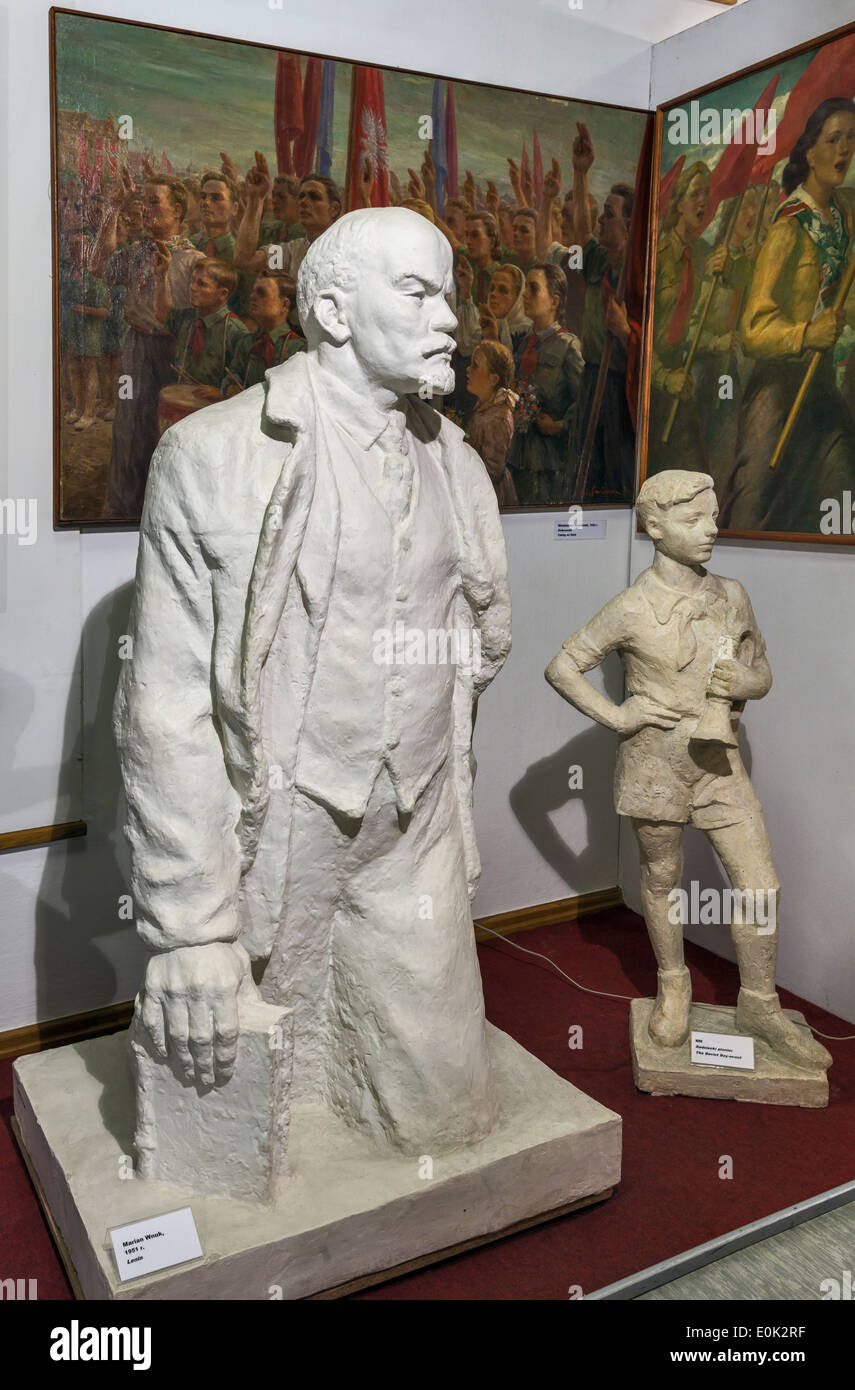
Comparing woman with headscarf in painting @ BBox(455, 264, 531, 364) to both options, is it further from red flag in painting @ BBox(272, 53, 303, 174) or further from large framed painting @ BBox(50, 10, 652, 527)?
red flag in painting @ BBox(272, 53, 303, 174)

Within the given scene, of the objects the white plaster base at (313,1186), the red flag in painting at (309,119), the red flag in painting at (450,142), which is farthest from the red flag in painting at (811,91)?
the white plaster base at (313,1186)

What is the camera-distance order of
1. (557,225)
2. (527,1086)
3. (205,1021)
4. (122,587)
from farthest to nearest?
(557,225) → (122,587) → (527,1086) → (205,1021)

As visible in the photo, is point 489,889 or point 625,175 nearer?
point 625,175

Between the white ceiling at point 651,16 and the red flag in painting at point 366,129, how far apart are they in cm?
110

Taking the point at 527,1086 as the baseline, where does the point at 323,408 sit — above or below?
above

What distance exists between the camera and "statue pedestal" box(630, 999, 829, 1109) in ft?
12.1

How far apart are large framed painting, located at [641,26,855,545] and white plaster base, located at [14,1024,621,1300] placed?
2249 mm

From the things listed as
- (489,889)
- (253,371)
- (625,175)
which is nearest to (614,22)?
(625,175)

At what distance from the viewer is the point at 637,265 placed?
189 inches

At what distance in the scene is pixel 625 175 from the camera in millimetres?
4688

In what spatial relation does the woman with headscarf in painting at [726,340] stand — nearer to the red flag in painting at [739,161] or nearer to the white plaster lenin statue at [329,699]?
the red flag in painting at [739,161]

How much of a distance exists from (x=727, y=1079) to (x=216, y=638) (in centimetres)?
225

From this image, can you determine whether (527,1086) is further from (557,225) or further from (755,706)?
(557,225)
